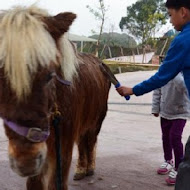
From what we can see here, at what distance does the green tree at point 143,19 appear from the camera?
35.1m

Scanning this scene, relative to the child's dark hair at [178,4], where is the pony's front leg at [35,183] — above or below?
A: below

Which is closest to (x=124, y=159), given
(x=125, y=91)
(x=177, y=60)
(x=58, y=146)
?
(x=125, y=91)

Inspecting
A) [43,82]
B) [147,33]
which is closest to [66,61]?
[43,82]

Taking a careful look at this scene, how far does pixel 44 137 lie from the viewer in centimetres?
249

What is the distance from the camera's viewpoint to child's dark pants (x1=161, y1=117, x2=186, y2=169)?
4.71 m

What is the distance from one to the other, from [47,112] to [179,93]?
2.60 metres

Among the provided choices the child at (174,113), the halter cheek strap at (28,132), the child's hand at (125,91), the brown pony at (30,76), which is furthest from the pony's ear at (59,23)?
the child at (174,113)

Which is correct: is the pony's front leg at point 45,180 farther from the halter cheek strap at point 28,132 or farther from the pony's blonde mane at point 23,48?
the pony's blonde mane at point 23,48

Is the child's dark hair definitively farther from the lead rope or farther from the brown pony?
the lead rope

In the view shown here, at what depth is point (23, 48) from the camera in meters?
2.46

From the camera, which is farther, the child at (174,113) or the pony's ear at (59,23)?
the child at (174,113)

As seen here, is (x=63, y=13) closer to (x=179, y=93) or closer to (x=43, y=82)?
(x=43, y=82)

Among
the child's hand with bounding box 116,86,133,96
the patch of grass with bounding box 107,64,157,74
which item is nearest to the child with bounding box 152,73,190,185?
the child's hand with bounding box 116,86,133,96

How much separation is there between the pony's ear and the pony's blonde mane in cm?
7
